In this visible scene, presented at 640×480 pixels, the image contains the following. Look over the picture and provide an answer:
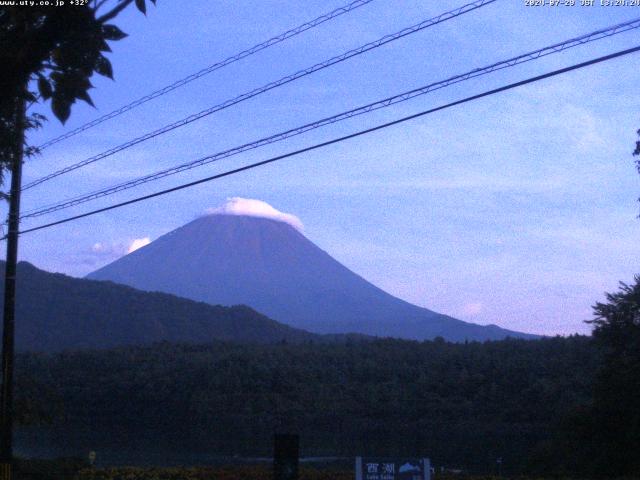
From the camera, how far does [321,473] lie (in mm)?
15531

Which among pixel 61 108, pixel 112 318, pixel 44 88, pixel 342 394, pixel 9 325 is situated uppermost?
Answer: pixel 112 318

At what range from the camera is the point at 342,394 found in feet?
135

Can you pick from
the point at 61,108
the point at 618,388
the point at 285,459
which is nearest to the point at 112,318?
the point at 618,388

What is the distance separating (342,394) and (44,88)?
37.3m

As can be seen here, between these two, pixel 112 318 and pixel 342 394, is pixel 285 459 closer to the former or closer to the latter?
pixel 342 394

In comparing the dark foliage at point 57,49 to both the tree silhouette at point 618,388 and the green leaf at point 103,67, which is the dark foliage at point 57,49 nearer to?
the green leaf at point 103,67

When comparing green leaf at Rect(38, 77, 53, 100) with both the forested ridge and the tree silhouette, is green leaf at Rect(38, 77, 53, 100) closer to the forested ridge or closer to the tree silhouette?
the tree silhouette

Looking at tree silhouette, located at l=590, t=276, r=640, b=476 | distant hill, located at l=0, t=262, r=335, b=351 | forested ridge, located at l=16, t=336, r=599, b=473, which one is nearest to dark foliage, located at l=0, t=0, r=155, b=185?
tree silhouette, located at l=590, t=276, r=640, b=476

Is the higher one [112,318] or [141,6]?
[112,318]

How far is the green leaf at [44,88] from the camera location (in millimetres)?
4785

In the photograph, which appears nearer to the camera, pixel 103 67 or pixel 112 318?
pixel 103 67

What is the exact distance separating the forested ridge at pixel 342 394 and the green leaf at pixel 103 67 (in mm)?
21453

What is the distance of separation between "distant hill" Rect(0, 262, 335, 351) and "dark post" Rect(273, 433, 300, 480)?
6843 centimetres

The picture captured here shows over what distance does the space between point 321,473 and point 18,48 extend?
12.3 metres
